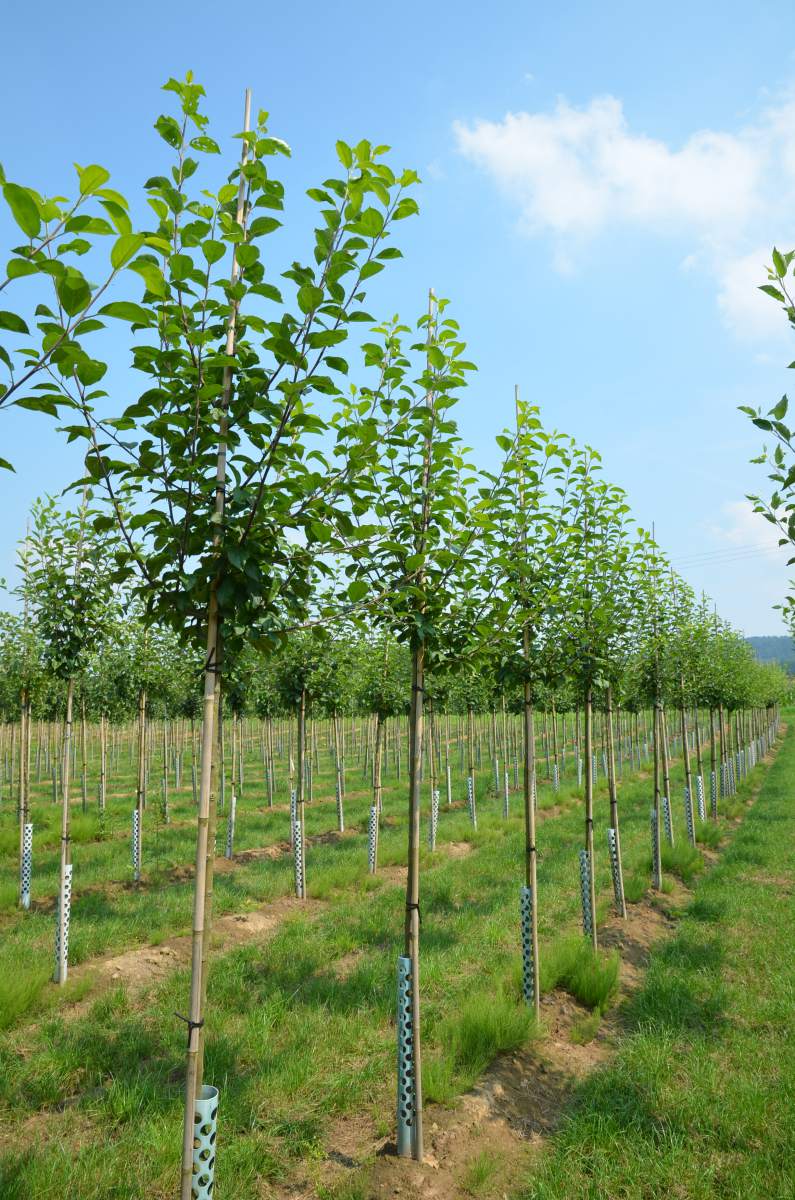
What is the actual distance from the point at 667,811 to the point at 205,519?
1247 centimetres

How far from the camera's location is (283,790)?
25.1 metres

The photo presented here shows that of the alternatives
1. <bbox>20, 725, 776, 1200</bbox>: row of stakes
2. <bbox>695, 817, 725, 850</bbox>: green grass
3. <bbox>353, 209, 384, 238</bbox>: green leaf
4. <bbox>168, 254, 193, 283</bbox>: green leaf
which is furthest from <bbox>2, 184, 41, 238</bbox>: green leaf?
<bbox>695, 817, 725, 850</bbox>: green grass

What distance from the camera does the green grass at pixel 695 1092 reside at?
3.94 m

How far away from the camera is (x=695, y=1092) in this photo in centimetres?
475

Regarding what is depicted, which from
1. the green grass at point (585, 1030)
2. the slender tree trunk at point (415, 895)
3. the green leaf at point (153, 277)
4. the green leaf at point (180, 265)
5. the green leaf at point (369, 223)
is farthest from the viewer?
the green grass at point (585, 1030)

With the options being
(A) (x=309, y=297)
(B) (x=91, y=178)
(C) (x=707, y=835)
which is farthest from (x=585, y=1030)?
(C) (x=707, y=835)

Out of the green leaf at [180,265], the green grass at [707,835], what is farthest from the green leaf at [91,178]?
the green grass at [707,835]

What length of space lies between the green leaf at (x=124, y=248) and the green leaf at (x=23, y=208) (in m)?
0.18

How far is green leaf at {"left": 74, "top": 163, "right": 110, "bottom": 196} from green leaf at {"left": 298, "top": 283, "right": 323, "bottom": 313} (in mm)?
804

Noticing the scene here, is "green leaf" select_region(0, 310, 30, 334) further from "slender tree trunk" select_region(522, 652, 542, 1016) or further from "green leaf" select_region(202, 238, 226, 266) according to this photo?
"slender tree trunk" select_region(522, 652, 542, 1016)

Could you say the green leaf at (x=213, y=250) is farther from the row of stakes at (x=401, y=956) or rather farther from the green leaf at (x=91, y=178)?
the row of stakes at (x=401, y=956)

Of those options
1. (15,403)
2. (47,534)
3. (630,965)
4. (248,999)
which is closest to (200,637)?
(15,403)

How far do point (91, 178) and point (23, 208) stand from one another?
18 cm

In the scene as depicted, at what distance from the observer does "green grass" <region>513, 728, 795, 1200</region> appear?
3939mm
